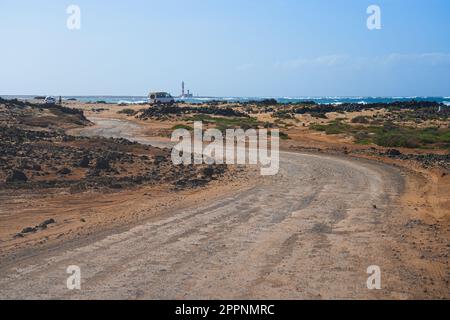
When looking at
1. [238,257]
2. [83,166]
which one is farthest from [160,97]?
[238,257]

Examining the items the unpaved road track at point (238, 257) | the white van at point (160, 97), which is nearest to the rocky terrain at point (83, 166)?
the unpaved road track at point (238, 257)

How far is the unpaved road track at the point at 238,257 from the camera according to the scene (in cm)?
689

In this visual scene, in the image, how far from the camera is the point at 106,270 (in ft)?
25.0

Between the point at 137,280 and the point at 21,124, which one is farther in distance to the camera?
the point at 21,124

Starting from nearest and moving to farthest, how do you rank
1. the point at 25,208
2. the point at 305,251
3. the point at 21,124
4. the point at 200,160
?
the point at 305,251 → the point at 25,208 → the point at 200,160 → the point at 21,124

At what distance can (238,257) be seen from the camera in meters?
8.40

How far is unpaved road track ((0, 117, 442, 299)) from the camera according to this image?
6.89 meters

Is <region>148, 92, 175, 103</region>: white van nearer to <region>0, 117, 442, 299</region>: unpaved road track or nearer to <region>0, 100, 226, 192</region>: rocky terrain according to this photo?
<region>0, 100, 226, 192</region>: rocky terrain

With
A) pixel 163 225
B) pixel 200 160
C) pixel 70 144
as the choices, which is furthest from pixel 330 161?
pixel 163 225

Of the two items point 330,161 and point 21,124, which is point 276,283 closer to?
point 330,161

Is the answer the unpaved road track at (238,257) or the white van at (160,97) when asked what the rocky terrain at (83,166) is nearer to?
the unpaved road track at (238,257)

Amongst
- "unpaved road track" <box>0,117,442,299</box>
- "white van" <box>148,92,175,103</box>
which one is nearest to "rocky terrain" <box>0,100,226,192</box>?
"unpaved road track" <box>0,117,442,299</box>

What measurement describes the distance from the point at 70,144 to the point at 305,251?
59.0 ft

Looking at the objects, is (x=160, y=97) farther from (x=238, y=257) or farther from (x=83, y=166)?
(x=238, y=257)
